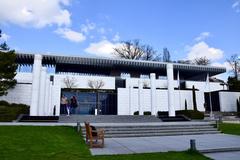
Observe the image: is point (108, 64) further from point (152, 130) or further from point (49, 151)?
point (49, 151)

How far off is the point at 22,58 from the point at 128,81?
16553mm

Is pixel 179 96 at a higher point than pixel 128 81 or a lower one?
lower

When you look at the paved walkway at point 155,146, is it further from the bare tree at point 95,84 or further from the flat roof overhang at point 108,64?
the flat roof overhang at point 108,64

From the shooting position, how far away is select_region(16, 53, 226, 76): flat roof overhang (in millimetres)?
40844

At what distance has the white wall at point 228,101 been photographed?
39.0 meters

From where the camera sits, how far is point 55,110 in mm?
33250

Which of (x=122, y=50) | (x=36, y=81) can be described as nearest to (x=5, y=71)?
(x=36, y=81)

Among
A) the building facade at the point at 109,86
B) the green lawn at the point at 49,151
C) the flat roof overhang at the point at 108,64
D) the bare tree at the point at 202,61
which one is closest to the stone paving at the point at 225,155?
the green lawn at the point at 49,151

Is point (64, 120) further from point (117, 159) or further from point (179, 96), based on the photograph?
point (179, 96)

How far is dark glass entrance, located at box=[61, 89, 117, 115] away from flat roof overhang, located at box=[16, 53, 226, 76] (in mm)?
6052

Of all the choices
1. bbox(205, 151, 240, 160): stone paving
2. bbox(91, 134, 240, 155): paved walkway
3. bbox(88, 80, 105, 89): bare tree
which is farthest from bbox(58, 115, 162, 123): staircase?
bbox(88, 80, 105, 89): bare tree

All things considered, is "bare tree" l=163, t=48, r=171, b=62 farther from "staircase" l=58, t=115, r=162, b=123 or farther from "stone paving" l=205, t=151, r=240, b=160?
"stone paving" l=205, t=151, r=240, b=160

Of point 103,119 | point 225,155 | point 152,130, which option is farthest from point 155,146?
point 103,119

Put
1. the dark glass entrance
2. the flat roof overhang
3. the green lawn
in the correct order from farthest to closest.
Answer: the flat roof overhang → the dark glass entrance → the green lawn
